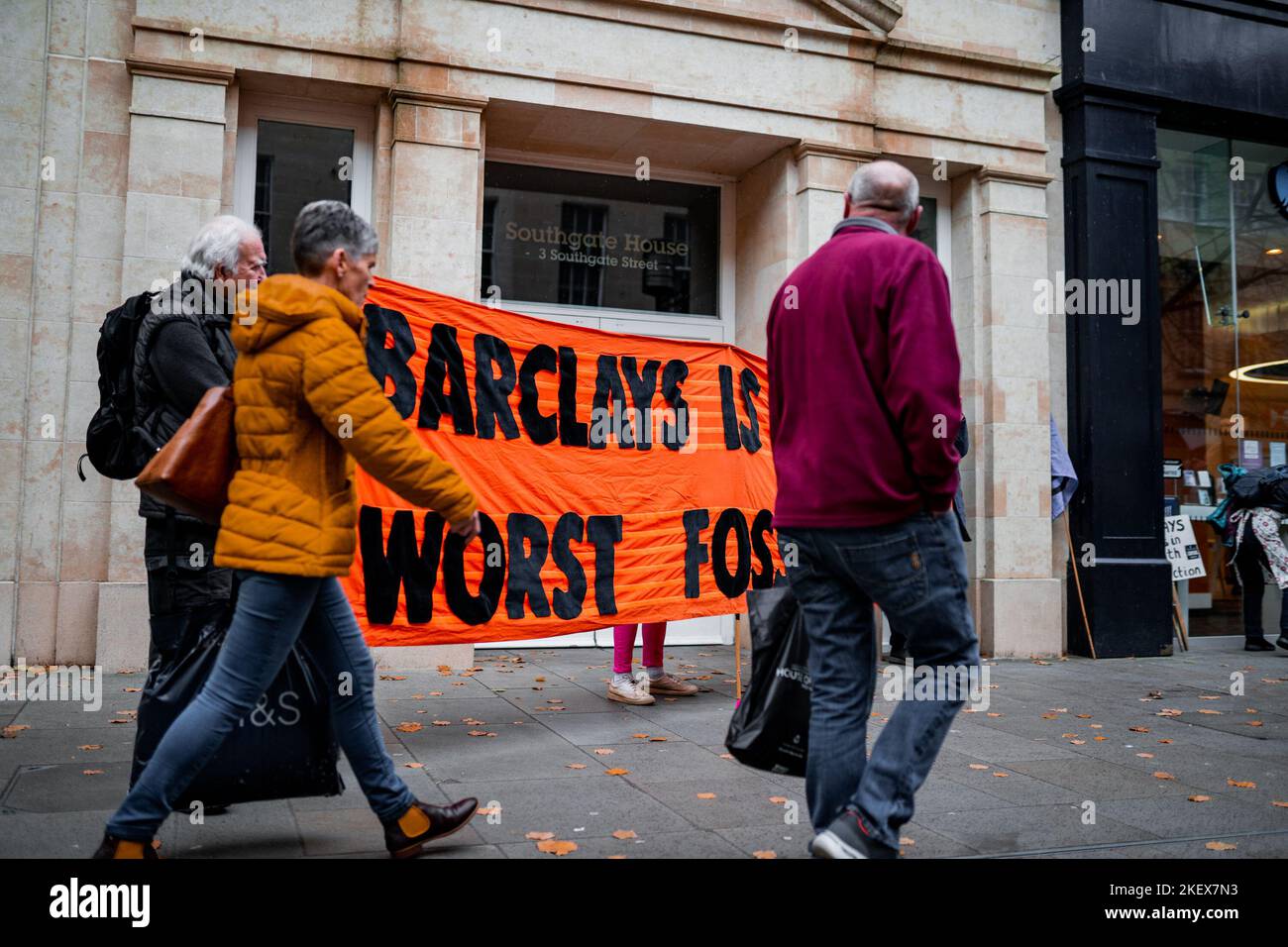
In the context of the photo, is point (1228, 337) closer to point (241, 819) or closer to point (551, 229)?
point (551, 229)

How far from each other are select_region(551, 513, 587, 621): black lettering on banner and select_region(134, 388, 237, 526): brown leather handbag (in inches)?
112

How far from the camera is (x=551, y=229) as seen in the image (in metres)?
9.33

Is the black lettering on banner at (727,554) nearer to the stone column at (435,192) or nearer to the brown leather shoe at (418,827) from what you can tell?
the stone column at (435,192)

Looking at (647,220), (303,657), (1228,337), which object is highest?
(647,220)

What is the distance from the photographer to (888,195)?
3.37 metres

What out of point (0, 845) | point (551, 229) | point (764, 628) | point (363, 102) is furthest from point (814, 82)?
point (0, 845)

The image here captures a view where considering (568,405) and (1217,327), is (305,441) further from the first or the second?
(1217,327)

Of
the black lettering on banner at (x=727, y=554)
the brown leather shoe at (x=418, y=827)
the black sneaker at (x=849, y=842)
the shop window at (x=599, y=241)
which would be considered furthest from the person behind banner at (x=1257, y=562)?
the brown leather shoe at (x=418, y=827)

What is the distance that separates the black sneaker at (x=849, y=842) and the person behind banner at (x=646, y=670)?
11.3 ft

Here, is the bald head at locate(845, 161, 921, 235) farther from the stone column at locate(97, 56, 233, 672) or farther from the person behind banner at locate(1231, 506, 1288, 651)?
the person behind banner at locate(1231, 506, 1288, 651)

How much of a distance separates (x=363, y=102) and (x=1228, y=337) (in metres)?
8.70

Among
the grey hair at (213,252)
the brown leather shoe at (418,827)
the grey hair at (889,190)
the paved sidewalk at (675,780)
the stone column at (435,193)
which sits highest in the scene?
the stone column at (435,193)

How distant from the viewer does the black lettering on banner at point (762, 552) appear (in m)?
6.79

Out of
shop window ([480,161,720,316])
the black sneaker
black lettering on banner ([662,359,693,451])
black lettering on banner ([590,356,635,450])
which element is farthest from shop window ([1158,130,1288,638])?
the black sneaker
